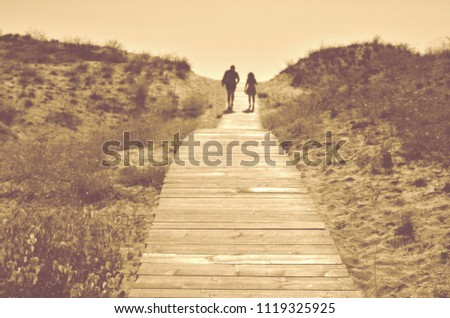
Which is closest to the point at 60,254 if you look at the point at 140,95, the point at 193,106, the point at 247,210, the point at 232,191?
the point at 247,210

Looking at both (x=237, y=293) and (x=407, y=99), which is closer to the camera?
(x=237, y=293)

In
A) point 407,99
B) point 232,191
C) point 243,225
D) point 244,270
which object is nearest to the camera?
point 244,270

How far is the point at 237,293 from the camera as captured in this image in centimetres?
489

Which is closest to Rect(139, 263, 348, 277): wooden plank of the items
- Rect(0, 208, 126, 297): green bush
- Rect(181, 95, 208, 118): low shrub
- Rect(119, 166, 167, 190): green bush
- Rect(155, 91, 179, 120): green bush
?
Rect(0, 208, 126, 297): green bush

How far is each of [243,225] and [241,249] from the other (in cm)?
75

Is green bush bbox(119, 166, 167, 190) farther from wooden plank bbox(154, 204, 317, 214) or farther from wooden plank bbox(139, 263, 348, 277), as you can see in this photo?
wooden plank bbox(139, 263, 348, 277)

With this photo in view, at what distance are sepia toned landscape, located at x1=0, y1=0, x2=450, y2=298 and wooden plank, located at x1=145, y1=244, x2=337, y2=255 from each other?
26mm

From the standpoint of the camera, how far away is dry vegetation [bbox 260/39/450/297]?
5.58m

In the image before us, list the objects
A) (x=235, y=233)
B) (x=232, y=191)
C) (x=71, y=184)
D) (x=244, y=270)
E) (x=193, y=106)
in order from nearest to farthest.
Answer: (x=244, y=270) < (x=235, y=233) < (x=232, y=191) < (x=71, y=184) < (x=193, y=106)

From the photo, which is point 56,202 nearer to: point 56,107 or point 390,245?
point 390,245

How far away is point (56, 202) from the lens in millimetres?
7703

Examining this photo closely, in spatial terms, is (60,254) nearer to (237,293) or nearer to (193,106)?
(237,293)
